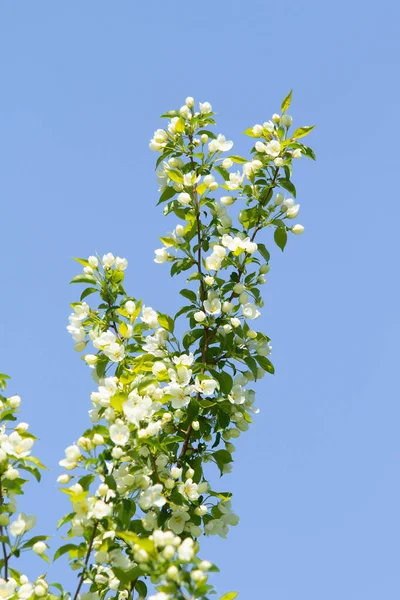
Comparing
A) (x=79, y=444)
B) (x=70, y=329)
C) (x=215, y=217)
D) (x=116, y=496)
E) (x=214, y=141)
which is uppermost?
(x=214, y=141)

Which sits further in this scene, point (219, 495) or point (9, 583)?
point (219, 495)

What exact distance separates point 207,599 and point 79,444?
3.33 ft

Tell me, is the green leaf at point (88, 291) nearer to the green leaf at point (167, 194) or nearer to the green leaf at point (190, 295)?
the green leaf at point (190, 295)

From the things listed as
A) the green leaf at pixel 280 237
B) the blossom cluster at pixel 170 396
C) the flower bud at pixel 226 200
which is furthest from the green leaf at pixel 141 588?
the flower bud at pixel 226 200

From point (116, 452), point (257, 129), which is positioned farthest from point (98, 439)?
point (257, 129)

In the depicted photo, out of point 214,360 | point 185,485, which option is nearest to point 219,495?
point 185,485

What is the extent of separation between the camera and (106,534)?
346 centimetres

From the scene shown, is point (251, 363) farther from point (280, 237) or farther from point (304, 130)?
point (304, 130)

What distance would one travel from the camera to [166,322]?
4465mm

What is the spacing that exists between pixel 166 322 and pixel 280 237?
2.70ft

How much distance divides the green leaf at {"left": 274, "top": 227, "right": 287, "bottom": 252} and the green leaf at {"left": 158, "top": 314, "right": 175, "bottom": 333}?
77 cm

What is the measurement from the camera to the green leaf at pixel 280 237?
4.69 meters

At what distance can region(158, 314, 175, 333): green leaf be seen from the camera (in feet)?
14.6

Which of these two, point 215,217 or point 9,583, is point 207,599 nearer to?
point 9,583
